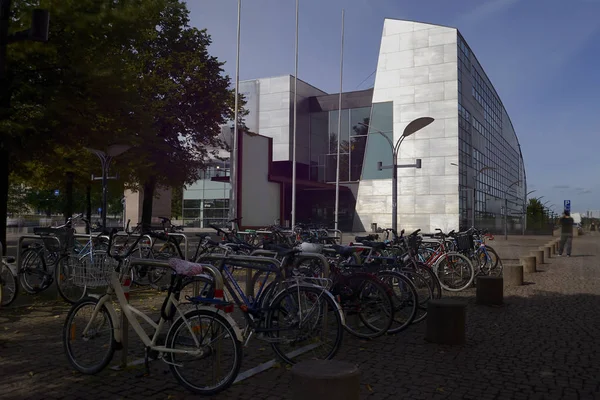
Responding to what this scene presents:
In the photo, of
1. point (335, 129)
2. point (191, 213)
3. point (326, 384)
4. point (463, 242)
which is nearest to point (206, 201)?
point (191, 213)

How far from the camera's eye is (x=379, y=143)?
137 feet

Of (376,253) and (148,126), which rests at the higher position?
(148,126)

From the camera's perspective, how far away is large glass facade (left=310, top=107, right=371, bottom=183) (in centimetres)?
4366

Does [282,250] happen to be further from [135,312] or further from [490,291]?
[490,291]

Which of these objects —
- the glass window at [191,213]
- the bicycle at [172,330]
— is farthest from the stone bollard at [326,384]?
the glass window at [191,213]

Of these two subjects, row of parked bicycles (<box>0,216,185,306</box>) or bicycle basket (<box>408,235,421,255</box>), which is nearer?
row of parked bicycles (<box>0,216,185,306</box>)

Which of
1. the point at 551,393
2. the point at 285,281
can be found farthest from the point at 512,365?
the point at 285,281

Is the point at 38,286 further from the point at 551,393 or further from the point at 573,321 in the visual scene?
the point at 573,321

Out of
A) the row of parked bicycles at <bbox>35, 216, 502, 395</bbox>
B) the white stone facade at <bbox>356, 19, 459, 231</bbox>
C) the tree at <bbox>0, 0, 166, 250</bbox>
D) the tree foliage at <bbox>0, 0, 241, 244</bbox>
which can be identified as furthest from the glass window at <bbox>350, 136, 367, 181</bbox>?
the row of parked bicycles at <bbox>35, 216, 502, 395</bbox>

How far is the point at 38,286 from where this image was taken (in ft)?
26.0

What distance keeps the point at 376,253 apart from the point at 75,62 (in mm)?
6856

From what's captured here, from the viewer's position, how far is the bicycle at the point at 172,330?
3.84 meters

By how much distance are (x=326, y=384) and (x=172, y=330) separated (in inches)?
61.2

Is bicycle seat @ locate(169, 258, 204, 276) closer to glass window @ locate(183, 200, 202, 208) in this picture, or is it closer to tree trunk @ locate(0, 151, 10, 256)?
tree trunk @ locate(0, 151, 10, 256)
